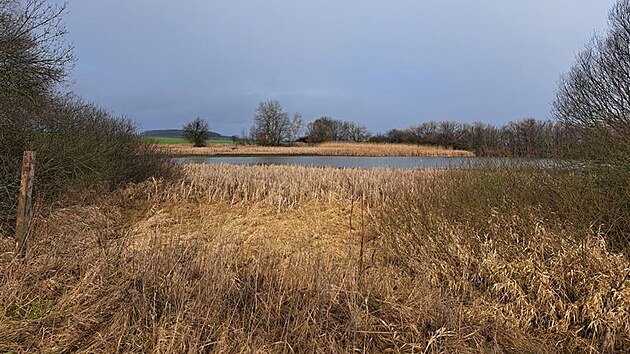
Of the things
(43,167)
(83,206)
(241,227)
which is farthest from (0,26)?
(241,227)

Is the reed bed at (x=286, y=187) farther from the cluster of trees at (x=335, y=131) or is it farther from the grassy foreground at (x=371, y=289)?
the cluster of trees at (x=335, y=131)

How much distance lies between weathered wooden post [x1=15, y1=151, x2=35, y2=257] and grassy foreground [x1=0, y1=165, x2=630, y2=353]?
0.16 meters

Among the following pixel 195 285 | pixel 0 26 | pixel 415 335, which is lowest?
pixel 415 335

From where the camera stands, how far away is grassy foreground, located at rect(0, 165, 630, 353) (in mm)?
3395

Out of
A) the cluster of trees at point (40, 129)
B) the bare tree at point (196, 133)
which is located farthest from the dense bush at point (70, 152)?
the bare tree at point (196, 133)

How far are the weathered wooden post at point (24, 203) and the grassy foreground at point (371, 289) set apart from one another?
0.16m

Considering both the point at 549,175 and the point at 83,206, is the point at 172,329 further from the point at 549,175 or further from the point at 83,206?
the point at 83,206

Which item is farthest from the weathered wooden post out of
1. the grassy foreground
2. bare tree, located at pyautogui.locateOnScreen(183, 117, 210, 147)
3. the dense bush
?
bare tree, located at pyautogui.locateOnScreen(183, 117, 210, 147)

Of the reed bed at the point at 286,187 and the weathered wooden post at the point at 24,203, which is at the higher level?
the weathered wooden post at the point at 24,203

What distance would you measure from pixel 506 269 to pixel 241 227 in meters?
6.14

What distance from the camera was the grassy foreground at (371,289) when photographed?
11.1ft

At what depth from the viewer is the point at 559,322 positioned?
471 cm

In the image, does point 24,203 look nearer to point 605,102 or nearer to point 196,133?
point 605,102

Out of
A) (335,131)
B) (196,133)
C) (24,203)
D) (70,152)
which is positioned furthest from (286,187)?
(335,131)
